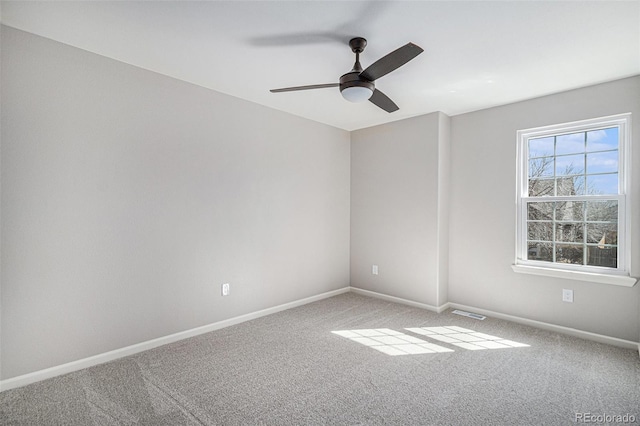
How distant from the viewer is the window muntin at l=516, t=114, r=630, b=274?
293 centimetres

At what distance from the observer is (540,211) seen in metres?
3.37

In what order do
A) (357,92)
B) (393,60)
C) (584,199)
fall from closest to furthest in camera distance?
(393,60)
(357,92)
(584,199)

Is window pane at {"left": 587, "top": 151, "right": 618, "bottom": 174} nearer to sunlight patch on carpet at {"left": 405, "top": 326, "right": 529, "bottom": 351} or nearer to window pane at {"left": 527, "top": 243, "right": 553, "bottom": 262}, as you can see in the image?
window pane at {"left": 527, "top": 243, "right": 553, "bottom": 262}

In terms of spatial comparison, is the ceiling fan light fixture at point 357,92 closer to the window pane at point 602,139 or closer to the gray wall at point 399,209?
the gray wall at point 399,209

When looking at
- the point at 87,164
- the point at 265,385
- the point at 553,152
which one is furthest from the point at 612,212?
the point at 87,164

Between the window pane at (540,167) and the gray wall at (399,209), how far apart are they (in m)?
0.92

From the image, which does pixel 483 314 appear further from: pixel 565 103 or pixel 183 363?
pixel 183 363

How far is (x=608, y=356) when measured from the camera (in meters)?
2.63

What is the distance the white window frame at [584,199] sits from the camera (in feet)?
9.30

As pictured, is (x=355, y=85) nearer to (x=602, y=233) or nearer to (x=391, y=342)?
(x=391, y=342)

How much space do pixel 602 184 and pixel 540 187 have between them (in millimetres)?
499

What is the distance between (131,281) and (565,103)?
14.3 feet

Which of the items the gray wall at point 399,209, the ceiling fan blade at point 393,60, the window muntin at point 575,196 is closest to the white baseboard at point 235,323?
the gray wall at point 399,209

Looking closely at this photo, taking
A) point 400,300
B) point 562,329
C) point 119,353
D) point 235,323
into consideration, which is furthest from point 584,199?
point 119,353
